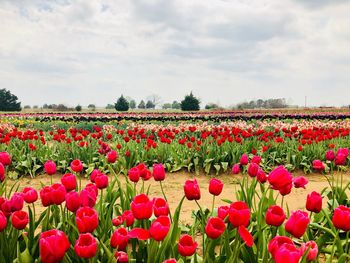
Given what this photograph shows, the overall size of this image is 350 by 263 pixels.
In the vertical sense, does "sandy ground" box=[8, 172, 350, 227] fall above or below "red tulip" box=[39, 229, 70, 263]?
below

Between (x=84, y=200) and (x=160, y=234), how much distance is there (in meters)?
0.70

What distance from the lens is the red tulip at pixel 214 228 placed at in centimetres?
197

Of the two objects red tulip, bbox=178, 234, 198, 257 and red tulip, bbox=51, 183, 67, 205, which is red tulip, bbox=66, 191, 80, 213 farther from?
red tulip, bbox=178, 234, 198, 257

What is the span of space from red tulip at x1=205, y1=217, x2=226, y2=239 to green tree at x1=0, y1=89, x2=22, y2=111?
69.6 metres

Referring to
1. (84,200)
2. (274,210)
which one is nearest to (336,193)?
(274,210)

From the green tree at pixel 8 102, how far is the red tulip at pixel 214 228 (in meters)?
69.6

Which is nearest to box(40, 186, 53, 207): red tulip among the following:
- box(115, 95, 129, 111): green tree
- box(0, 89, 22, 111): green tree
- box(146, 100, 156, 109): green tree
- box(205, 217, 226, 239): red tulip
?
box(205, 217, 226, 239): red tulip

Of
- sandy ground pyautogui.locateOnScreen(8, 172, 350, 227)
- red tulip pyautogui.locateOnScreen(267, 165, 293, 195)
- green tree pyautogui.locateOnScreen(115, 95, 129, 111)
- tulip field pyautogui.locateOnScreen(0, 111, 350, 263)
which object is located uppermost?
green tree pyautogui.locateOnScreen(115, 95, 129, 111)

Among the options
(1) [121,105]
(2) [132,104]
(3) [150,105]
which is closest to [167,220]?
(1) [121,105]

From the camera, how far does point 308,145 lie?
991cm

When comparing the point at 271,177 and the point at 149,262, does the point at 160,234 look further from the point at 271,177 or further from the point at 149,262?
the point at 271,177

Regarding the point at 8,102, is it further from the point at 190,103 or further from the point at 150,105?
the point at 150,105

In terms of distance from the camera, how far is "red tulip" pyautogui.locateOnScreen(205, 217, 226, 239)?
197 cm

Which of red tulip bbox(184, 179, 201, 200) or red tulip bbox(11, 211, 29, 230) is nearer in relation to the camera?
red tulip bbox(11, 211, 29, 230)
